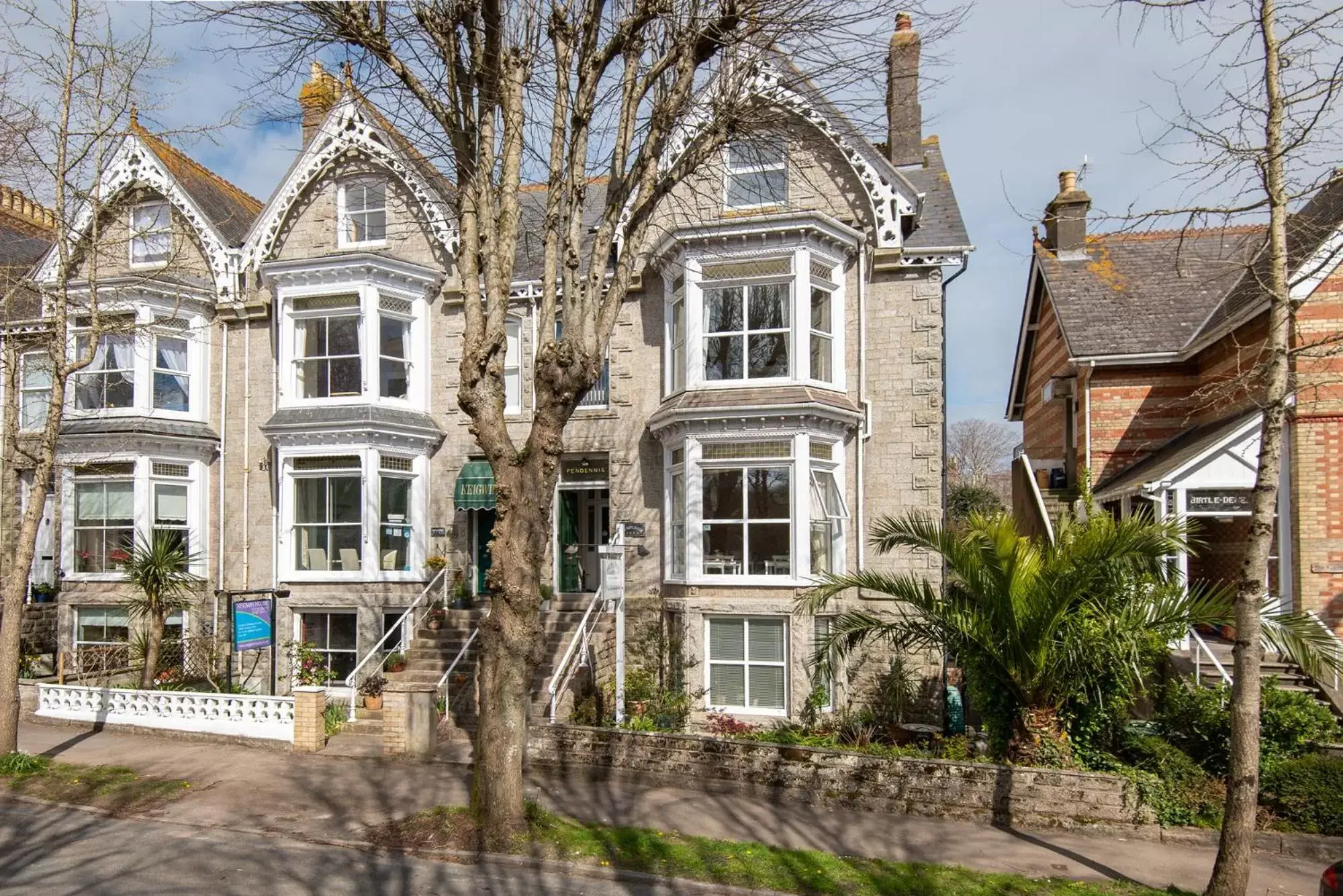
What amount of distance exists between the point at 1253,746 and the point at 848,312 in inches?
387

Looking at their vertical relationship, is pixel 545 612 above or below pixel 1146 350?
below

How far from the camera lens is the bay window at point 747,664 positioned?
46.7ft

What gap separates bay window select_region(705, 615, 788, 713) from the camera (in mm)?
14242

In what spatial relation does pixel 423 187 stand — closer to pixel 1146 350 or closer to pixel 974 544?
pixel 974 544

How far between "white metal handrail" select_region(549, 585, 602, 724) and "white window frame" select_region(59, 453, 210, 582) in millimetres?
8270

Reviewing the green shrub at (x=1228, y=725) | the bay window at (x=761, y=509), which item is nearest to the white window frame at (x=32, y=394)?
the bay window at (x=761, y=509)

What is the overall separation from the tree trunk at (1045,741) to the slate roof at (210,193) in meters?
16.5

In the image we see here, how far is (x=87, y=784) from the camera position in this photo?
422 inches

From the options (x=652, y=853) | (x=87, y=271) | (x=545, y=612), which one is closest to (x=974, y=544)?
(x=652, y=853)

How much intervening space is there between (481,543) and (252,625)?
5100 mm

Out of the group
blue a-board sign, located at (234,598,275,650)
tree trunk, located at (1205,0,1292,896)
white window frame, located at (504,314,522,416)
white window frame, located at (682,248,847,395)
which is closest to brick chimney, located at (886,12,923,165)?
white window frame, located at (682,248,847,395)

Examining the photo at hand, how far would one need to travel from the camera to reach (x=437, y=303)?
1748cm

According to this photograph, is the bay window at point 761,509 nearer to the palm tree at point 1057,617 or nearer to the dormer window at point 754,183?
the palm tree at point 1057,617

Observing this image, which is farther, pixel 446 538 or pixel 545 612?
pixel 446 538
